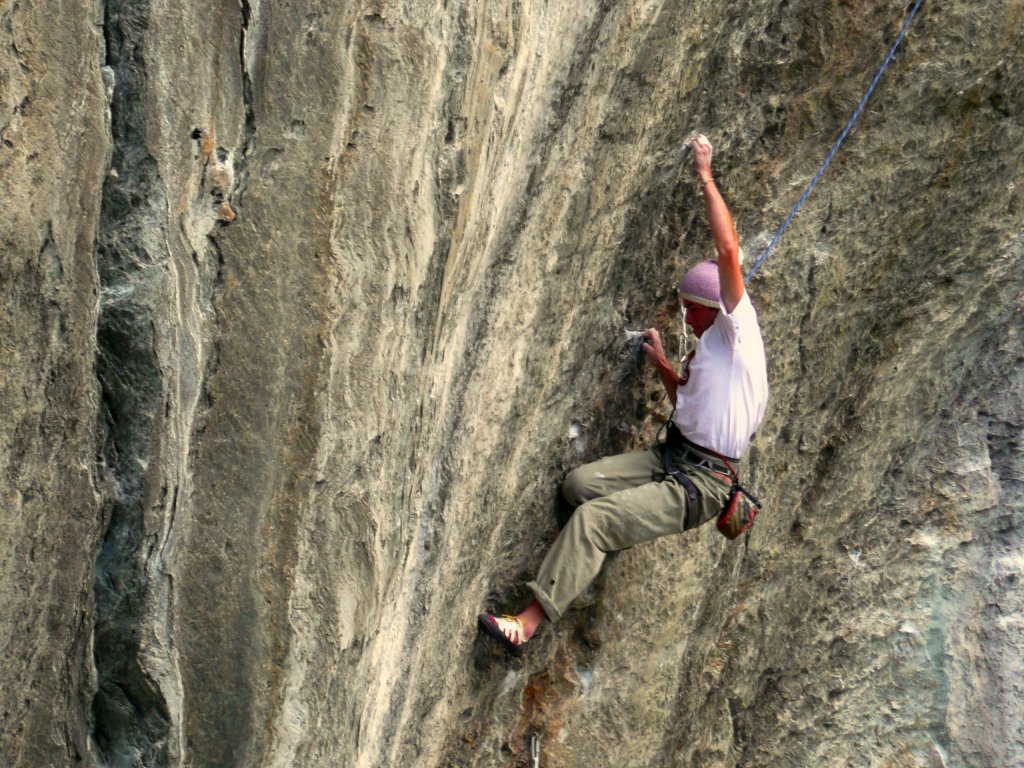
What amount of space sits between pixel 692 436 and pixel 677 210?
1.42m

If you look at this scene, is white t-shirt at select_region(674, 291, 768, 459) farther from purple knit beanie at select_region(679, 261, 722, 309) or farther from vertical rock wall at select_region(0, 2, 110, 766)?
vertical rock wall at select_region(0, 2, 110, 766)

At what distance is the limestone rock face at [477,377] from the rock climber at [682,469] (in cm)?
33

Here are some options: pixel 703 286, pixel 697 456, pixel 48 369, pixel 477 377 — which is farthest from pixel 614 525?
pixel 48 369

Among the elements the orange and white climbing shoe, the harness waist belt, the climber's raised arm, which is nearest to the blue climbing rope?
the harness waist belt

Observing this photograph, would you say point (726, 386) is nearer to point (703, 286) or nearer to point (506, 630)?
point (703, 286)

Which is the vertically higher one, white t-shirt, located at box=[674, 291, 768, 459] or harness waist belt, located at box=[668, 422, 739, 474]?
white t-shirt, located at box=[674, 291, 768, 459]

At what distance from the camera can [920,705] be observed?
343 inches

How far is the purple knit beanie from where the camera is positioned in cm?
647

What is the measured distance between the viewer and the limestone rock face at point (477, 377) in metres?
5.32

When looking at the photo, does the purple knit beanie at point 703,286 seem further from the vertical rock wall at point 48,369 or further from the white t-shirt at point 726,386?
the vertical rock wall at point 48,369

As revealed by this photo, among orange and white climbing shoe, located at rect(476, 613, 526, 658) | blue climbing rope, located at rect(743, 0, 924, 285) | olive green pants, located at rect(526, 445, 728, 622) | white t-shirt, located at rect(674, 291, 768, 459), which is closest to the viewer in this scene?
white t-shirt, located at rect(674, 291, 768, 459)

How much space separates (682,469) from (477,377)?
48.6 inches

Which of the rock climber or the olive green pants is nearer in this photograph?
the rock climber

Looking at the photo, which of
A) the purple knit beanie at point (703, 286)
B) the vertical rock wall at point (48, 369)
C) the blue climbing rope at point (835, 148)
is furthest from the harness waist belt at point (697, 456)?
the vertical rock wall at point (48, 369)
